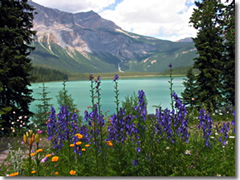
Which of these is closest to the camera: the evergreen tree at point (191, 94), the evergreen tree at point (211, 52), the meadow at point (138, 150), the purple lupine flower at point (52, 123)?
the meadow at point (138, 150)

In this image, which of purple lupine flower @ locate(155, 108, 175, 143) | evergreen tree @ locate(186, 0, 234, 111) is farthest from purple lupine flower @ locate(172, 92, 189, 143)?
evergreen tree @ locate(186, 0, 234, 111)

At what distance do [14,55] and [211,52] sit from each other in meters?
6.33

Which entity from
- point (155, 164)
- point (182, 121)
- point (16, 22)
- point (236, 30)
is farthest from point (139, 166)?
point (16, 22)

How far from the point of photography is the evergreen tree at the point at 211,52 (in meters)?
5.34

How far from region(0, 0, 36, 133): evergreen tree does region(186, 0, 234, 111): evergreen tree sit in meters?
5.39

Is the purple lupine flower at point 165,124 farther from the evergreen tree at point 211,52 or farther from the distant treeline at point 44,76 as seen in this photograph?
the evergreen tree at point 211,52

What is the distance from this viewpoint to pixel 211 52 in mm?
6957

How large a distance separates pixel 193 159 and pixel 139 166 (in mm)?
907

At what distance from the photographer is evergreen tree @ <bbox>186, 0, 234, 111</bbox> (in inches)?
210

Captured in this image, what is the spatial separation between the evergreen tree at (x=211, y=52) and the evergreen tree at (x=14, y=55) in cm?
539

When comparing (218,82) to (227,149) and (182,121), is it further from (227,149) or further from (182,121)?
(182,121)

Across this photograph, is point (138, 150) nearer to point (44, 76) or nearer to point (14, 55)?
point (14, 55)

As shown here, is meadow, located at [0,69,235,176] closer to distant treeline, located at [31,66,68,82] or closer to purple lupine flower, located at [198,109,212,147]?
purple lupine flower, located at [198,109,212,147]

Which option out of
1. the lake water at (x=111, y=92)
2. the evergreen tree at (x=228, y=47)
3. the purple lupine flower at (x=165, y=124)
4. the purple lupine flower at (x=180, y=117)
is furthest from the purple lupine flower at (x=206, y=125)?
the lake water at (x=111, y=92)
